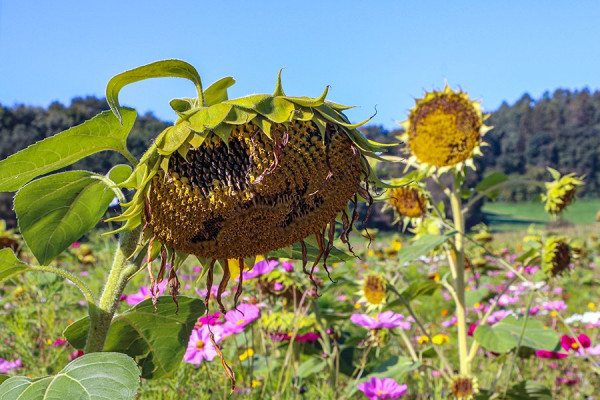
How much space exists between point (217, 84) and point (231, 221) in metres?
0.23

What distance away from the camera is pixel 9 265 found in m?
1.02

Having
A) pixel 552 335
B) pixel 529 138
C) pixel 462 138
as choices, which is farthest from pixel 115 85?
pixel 529 138

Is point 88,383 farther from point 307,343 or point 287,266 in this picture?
point 307,343

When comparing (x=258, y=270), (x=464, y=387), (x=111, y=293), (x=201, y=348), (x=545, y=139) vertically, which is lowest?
A: (x=464, y=387)

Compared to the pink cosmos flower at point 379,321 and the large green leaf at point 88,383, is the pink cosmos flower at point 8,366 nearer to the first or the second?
the pink cosmos flower at point 379,321

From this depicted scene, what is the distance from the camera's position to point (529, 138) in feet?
A: 159

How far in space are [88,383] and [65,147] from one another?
38cm

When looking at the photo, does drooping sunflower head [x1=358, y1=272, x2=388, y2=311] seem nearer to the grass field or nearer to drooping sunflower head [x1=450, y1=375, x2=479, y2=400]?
drooping sunflower head [x1=450, y1=375, x2=479, y2=400]

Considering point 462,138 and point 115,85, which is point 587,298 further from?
point 115,85

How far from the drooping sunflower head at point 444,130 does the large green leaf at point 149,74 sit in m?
1.73

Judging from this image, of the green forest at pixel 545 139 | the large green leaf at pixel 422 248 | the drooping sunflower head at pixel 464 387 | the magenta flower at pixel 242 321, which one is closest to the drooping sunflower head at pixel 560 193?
the large green leaf at pixel 422 248

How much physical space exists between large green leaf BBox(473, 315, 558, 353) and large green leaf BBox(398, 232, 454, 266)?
400 mm

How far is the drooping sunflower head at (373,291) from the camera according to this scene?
254 centimetres

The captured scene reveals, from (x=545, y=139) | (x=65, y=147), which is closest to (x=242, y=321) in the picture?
(x=65, y=147)
